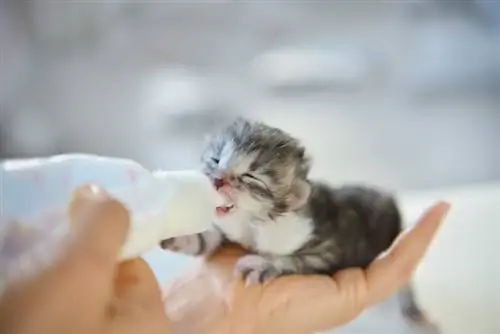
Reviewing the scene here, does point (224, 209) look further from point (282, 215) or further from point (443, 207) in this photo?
point (443, 207)

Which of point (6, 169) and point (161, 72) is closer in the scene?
point (6, 169)

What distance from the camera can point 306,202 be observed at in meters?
0.67

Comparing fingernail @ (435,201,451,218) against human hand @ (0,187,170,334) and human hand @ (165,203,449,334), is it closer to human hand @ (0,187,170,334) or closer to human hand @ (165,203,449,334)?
human hand @ (165,203,449,334)

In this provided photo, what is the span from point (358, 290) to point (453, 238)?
0.44ft

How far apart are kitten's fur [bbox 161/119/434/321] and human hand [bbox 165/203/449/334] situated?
12 mm

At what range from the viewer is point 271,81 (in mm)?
777

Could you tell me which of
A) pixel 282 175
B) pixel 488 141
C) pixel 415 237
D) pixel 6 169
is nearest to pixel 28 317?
pixel 6 169

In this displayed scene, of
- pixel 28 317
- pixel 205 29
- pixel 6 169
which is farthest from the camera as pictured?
pixel 205 29

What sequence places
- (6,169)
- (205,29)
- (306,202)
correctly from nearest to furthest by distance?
(6,169) < (306,202) < (205,29)

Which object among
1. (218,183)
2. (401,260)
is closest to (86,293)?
(218,183)

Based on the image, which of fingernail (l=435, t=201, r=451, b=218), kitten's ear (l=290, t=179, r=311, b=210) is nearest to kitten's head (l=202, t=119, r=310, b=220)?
kitten's ear (l=290, t=179, r=311, b=210)

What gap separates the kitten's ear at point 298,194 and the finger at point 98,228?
8.0 inches

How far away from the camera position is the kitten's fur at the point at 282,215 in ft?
2.11

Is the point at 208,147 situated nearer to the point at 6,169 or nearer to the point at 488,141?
the point at 6,169
